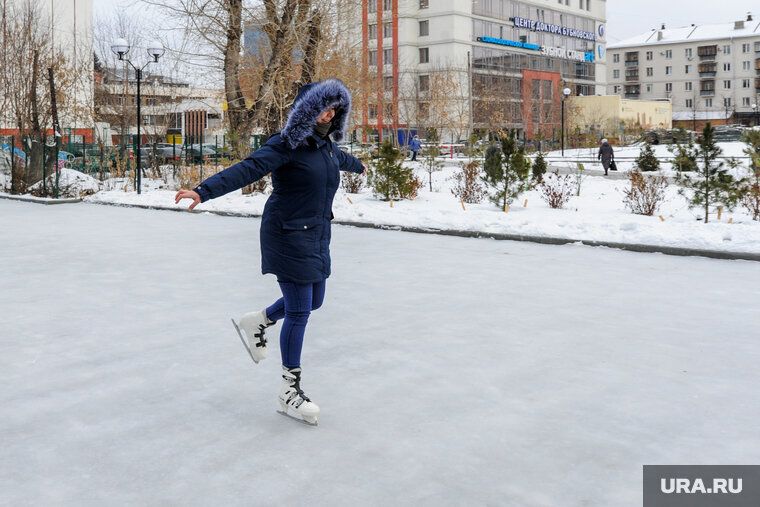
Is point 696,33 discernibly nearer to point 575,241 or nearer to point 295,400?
point 575,241

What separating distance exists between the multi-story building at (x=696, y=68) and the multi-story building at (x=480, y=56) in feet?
109

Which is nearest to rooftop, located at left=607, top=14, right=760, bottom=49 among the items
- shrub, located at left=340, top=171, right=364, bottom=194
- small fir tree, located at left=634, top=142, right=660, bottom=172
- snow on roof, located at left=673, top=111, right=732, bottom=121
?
snow on roof, located at left=673, top=111, right=732, bottom=121

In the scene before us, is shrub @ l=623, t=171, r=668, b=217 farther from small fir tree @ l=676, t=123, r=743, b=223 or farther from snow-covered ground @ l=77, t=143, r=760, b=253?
small fir tree @ l=676, t=123, r=743, b=223

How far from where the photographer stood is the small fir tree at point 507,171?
1731 centimetres

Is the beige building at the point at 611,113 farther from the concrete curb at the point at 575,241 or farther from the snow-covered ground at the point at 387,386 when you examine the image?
the snow-covered ground at the point at 387,386

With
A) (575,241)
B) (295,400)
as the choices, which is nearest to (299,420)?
(295,400)

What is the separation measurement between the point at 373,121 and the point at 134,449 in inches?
3046

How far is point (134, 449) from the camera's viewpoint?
410cm

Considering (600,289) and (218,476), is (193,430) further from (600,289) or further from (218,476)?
(600,289)

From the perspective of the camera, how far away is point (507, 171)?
56.8 feet

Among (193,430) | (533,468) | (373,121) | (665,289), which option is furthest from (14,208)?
(373,121)

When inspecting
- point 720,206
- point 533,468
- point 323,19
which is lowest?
point 533,468

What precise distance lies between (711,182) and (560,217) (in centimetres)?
266

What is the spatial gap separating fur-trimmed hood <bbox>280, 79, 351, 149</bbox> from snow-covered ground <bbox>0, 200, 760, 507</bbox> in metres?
1.58
